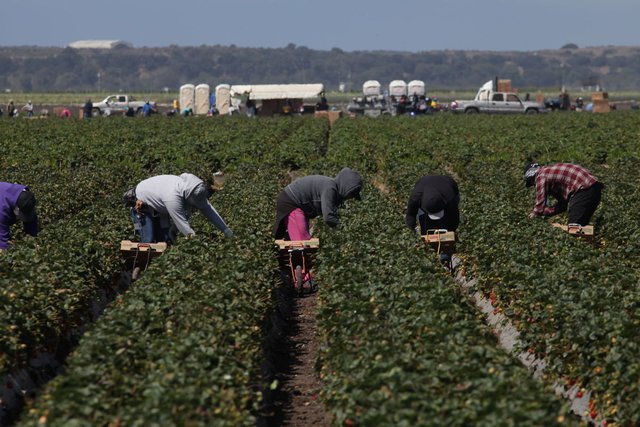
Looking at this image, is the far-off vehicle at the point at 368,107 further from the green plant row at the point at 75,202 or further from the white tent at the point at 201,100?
the green plant row at the point at 75,202

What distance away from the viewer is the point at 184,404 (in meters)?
7.38

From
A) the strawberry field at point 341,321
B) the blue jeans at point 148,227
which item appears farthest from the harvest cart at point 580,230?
the blue jeans at point 148,227

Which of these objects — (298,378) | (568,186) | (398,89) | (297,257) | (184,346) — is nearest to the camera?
(184,346)

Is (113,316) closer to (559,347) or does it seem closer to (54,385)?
(54,385)

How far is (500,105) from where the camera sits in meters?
68.4

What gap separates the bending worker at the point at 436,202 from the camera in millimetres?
14634

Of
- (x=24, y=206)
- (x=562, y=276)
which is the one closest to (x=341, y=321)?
(x=562, y=276)

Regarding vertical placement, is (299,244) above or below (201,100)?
above

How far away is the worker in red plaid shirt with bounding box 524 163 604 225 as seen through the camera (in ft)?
49.9

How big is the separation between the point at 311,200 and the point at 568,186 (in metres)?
3.53

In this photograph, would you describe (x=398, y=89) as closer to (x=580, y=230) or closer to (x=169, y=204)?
(x=580, y=230)

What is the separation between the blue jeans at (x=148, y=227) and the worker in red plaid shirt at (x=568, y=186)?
4.94 metres

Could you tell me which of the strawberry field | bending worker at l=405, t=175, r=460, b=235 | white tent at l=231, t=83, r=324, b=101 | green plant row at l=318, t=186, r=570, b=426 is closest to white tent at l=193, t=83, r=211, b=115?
white tent at l=231, t=83, r=324, b=101

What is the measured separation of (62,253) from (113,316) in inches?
139
